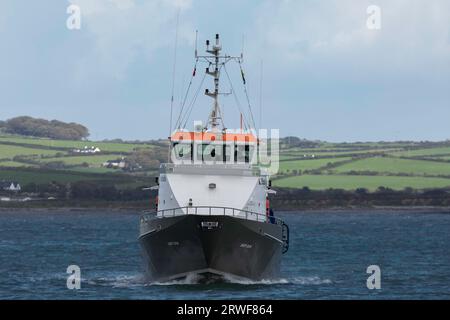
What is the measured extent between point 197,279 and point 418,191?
413 ft

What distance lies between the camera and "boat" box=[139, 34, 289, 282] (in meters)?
47.5

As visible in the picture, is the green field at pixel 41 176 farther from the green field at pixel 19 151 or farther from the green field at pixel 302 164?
the green field at pixel 302 164

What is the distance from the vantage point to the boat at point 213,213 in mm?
47531

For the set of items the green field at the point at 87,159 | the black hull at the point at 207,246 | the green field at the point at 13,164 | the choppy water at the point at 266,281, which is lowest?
the choppy water at the point at 266,281

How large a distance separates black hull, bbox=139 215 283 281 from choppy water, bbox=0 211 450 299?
1.74 feet

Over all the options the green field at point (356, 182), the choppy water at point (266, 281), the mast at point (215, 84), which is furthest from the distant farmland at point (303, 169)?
the mast at point (215, 84)

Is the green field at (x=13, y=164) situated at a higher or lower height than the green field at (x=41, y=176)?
higher

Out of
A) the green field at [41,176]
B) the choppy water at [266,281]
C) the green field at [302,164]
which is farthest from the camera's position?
the green field at [302,164]

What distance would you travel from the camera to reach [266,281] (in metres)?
51.1

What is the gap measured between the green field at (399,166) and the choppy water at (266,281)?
50967 millimetres

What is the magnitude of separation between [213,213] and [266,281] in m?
3.70

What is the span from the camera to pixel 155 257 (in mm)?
49688
